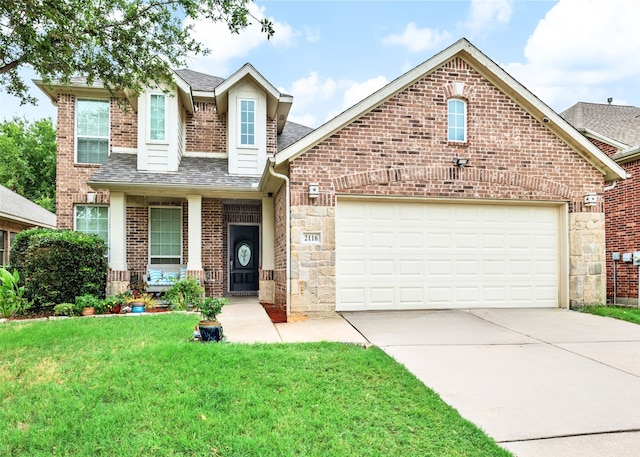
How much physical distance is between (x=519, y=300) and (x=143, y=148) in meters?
10.1

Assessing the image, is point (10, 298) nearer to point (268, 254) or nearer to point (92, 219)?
point (92, 219)

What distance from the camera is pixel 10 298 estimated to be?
843cm

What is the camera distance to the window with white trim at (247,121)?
11602 mm

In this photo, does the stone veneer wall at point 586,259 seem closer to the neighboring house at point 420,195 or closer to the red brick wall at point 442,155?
the neighboring house at point 420,195

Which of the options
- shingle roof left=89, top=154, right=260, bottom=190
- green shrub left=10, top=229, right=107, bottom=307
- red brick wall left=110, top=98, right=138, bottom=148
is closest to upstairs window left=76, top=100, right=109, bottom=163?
red brick wall left=110, top=98, right=138, bottom=148

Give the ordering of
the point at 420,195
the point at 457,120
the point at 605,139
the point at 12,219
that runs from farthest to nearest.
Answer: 1. the point at 12,219
2. the point at 605,139
3. the point at 457,120
4. the point at 420,195

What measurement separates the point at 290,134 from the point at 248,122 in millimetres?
3304

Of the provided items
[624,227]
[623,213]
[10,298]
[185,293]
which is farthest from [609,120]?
[10,298]

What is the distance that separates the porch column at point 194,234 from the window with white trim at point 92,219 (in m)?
2.90

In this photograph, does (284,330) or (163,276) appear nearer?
(284,330)

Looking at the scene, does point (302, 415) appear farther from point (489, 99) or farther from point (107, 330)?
point (489, 99)

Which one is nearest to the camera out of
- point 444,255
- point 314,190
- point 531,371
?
point 531,371

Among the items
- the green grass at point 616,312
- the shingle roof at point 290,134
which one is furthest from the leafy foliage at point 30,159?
the green grass at point 616,312

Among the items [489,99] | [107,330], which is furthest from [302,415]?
[489,99]
